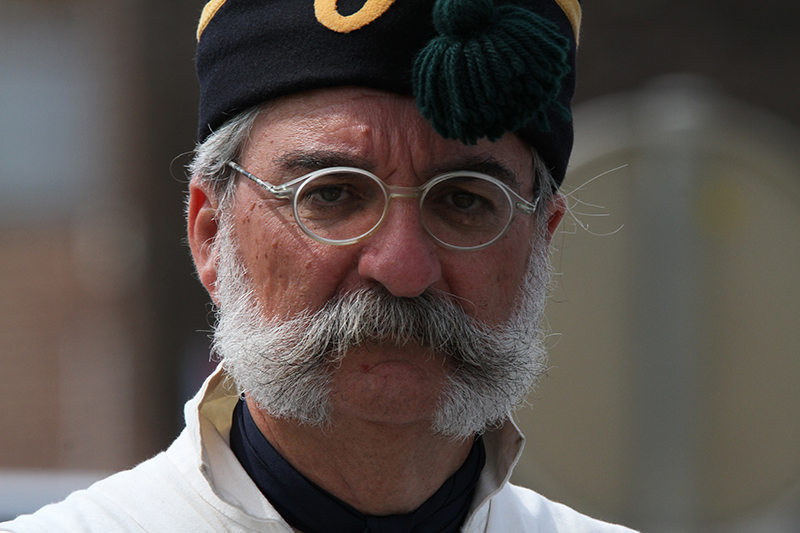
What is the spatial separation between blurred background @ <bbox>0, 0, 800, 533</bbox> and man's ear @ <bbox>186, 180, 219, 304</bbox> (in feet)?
6.53

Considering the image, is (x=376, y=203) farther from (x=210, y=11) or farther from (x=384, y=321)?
(x=210, y=11)

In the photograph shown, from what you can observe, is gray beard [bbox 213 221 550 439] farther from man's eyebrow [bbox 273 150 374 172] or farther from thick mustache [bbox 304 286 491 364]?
man's eyebrow [bbox 273 150 374 172]

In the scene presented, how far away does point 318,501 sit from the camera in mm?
2254

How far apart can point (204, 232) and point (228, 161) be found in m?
0.28

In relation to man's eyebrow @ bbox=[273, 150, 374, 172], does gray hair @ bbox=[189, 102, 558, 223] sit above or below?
below

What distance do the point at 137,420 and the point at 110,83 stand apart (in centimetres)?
255

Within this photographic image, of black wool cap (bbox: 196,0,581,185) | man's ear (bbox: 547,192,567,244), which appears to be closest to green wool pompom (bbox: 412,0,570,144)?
black wool cap (bbox: 196,0,581,185)

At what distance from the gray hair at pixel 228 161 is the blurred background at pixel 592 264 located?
1.60m

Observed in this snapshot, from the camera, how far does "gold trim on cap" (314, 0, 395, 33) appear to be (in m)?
2.25

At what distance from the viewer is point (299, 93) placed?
2.28 metres

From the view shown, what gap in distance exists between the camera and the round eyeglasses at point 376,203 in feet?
7.19

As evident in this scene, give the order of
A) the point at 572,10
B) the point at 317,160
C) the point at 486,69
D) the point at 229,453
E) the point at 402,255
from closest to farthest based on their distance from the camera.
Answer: the point at 486,69, the point at 402,255, the point at 317,160, the point at 229,453, the point at 572,10

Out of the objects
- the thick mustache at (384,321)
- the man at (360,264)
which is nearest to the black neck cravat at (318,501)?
the man at (360,264)

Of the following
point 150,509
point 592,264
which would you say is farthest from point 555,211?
point 592,264
